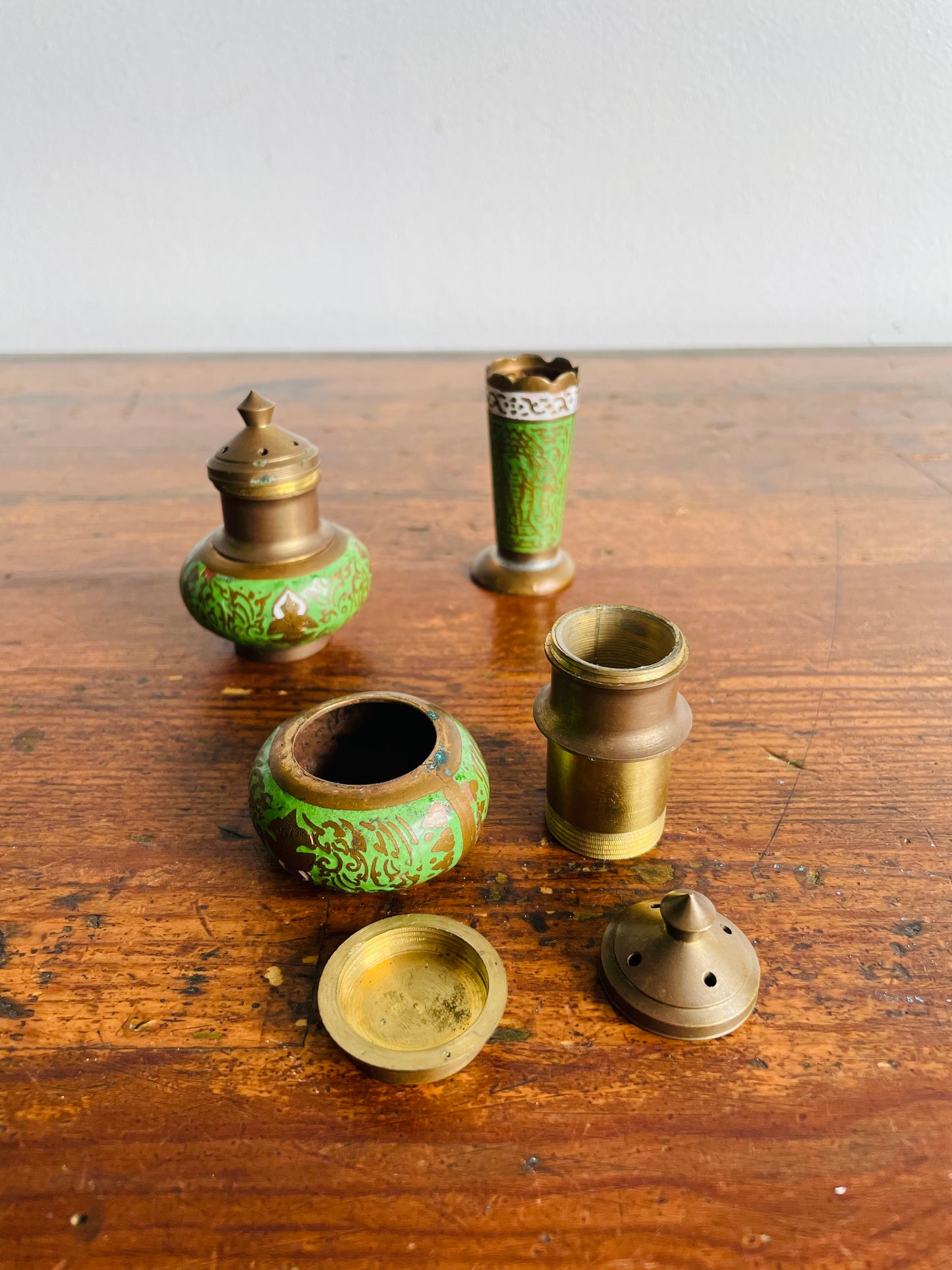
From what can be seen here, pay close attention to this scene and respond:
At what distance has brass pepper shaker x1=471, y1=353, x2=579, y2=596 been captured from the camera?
1.23m

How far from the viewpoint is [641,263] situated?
2604mm

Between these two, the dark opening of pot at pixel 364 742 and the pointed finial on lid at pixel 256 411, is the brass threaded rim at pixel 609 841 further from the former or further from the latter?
the pointed finial on lid at pixel 256 411

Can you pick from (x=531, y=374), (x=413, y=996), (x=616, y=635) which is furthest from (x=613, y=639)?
Result: (x=531, y=374)

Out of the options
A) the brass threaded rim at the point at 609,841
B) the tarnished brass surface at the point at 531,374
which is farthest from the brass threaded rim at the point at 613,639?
the tarnished brass surface at the point at 531,374

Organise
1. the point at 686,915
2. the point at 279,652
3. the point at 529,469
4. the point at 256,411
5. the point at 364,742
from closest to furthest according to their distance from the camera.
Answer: the point at 686,915
the point at 364,742
the point at 256,411
the point at 279,652
the point at 529,469

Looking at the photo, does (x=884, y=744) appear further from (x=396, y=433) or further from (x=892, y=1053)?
(x=396, y=433)

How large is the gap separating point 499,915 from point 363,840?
0.15 meters

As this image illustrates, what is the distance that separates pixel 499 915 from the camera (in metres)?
0.79

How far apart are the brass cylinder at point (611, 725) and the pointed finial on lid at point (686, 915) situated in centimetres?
13

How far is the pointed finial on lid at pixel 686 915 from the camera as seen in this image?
0.68m

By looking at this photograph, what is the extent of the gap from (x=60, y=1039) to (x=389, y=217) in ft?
7.60

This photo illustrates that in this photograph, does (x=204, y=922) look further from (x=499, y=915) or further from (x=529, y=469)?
(x=529, y=469)

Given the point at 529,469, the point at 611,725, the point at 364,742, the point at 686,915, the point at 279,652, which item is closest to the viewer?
the point at 686,915

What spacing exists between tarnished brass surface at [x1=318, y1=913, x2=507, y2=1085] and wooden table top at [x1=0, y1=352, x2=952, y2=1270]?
0.10ft
